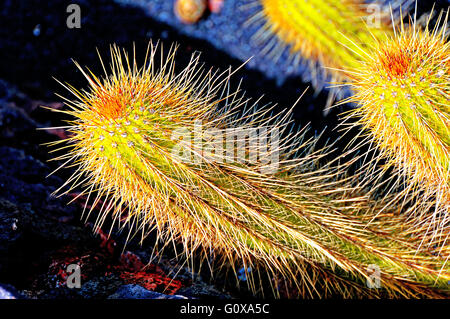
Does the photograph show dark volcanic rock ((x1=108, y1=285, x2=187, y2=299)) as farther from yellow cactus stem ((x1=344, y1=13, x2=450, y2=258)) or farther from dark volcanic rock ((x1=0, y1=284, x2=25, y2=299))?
yellow cactus stem ((x1=344, y1=13, x2=450, y2=258))

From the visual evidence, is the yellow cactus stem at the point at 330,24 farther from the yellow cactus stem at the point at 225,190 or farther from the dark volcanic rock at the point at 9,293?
the dark volcanic rock at the point at 9,293

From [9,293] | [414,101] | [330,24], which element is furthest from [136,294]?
[330,24]

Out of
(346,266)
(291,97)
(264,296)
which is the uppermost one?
(291,97)

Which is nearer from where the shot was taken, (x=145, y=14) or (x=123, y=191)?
(x=123, y=191)

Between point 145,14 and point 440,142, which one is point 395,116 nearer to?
point 440,142
